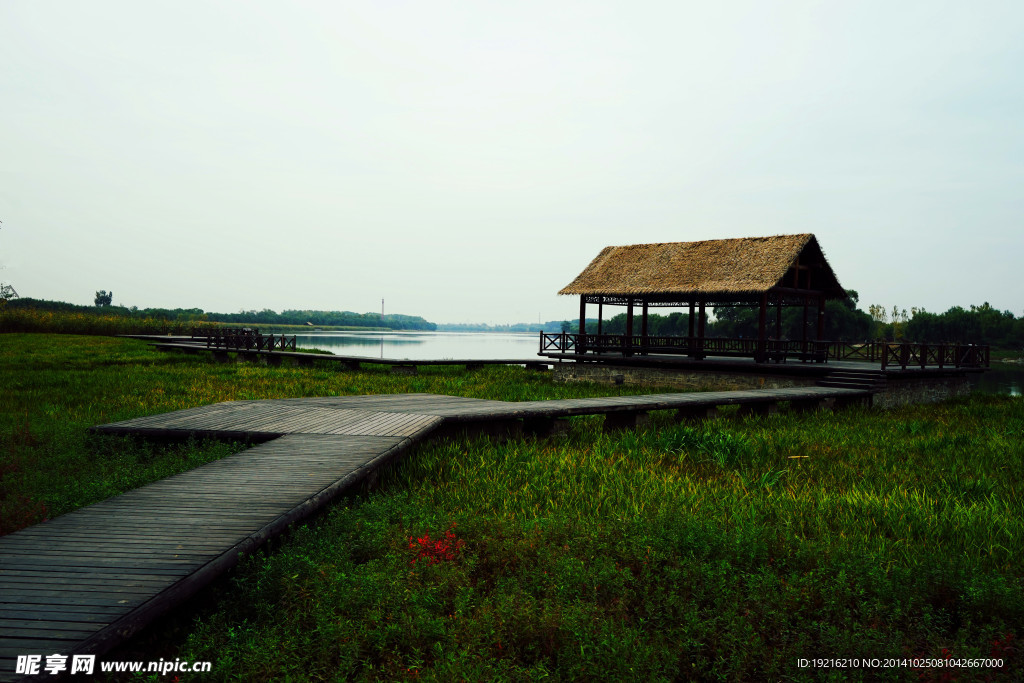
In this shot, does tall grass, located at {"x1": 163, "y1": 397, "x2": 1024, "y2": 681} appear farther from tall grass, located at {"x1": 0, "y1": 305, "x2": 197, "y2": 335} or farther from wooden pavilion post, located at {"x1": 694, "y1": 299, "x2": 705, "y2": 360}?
tall grass, located at {"x1": 0, "y1": 305, "x2": 197, "y2": 335}

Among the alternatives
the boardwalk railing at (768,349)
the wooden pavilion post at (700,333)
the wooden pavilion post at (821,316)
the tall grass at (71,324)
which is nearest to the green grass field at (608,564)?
the boardwalk railing at (768,349)

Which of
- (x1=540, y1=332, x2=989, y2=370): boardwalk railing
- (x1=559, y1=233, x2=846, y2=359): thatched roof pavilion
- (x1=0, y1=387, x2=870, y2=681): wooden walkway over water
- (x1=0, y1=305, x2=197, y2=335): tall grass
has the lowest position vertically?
(x1=0, y1=387, x2=870, y2=681): wooden walkway over water

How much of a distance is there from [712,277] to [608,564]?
16.5 m

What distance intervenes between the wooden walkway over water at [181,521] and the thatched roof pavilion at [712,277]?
38.0 ft

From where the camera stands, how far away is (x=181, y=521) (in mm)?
4453

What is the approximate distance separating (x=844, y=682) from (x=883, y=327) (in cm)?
10198

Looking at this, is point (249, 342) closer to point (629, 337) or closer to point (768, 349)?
point (629, 337)

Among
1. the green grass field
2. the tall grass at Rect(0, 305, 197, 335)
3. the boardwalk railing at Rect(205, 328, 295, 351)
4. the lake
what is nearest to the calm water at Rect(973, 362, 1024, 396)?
the lake

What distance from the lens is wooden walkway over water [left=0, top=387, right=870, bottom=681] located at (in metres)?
3.10

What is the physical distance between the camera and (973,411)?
14.6 meters

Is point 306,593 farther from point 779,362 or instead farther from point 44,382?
point 779,362

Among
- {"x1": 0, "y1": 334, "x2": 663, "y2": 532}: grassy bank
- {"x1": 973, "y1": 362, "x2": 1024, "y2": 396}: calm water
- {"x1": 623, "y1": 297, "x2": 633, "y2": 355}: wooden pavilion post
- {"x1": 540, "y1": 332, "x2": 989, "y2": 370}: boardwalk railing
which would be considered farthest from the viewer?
{"x1": 973, "y1": 362, "x2": 1024, "y2": 396}: calm water

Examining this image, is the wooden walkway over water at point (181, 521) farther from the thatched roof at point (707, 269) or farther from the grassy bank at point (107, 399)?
the thatched roof at point (707, 269)

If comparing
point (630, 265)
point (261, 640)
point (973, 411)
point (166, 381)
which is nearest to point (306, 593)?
point (261, 640)
